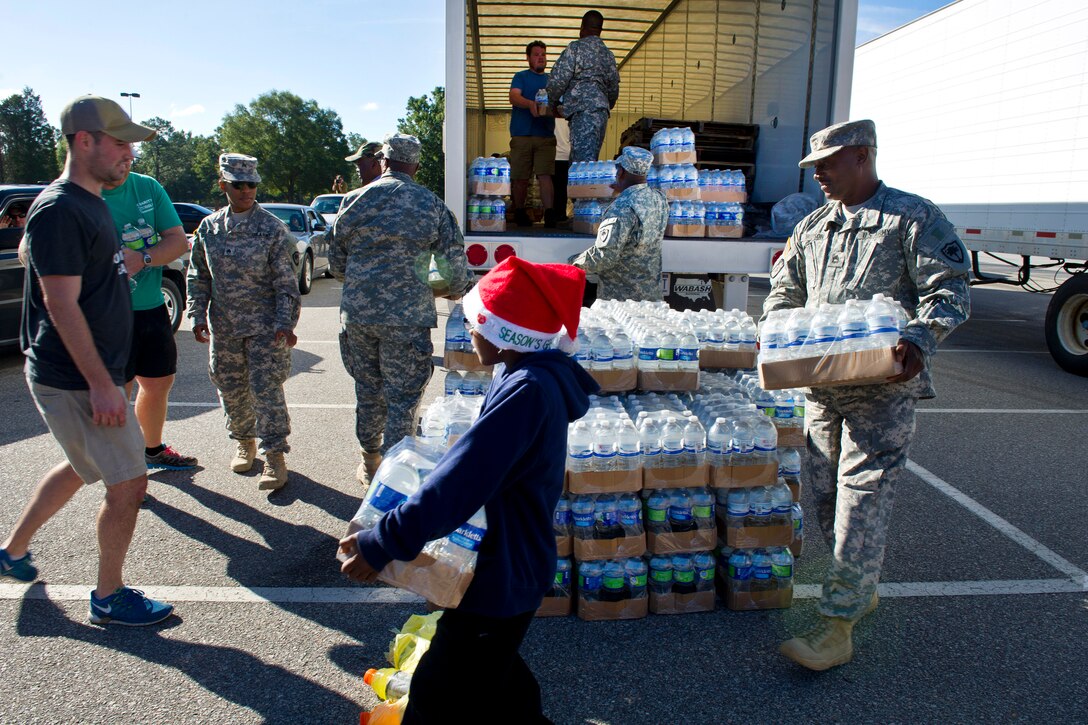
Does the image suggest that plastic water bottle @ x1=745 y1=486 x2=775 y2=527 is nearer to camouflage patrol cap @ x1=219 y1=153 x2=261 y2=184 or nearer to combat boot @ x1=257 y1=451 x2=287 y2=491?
combat boot @ x1=257 y1=451 x2=287 y2=491

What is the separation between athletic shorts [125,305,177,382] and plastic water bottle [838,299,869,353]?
3762 mm

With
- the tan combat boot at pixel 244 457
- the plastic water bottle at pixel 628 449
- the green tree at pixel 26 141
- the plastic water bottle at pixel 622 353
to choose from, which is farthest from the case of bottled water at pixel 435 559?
the green tree at pixel 26 141

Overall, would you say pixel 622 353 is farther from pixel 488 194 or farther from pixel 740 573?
pixel 488 194

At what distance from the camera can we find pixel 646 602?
3.29 metres

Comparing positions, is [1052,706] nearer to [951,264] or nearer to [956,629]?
[956,629]

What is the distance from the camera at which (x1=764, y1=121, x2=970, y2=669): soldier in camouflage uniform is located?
2787 mm

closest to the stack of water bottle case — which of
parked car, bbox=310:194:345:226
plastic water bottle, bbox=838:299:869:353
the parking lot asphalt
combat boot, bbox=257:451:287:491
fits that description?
the parking lot asphalt

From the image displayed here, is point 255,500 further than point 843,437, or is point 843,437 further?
point 255,500

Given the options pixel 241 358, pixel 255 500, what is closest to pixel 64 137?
pixel 241 358

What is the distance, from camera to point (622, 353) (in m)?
3.70

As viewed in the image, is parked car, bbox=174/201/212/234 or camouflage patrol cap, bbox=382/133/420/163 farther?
parked car, bbox=174/201/212/234

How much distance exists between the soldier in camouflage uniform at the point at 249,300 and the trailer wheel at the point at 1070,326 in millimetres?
8431

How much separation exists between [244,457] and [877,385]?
3.97m

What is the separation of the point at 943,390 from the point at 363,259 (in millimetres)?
6246
